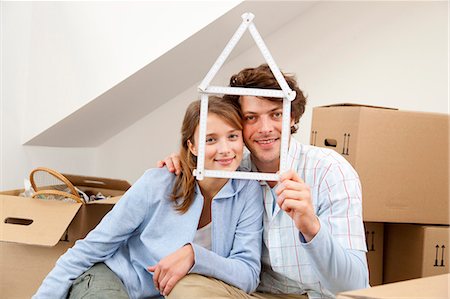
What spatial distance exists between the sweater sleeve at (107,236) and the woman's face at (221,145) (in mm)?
199

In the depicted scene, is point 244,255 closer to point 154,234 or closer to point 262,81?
point 154,234

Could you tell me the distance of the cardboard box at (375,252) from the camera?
6.53 feet

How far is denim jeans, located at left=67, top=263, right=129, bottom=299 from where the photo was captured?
4.33 feet

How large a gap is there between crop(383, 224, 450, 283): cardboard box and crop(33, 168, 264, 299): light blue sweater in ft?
2.22

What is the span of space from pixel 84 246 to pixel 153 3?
1.07 meters

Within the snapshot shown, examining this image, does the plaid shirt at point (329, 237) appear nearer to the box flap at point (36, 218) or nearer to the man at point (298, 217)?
the man at point (298, 217)

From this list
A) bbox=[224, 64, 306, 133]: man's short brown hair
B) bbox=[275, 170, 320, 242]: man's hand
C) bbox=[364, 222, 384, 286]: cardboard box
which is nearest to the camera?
bbox=[275, 170, 320, 242]: man's hand

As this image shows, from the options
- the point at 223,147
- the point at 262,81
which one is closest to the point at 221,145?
the point at 223,147

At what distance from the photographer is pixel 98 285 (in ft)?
4.40

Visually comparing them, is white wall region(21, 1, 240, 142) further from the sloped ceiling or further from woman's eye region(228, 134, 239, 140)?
woman's eye region(228, 134, 239, 140)

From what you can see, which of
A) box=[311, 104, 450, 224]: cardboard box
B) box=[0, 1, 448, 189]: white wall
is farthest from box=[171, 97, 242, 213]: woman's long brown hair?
box=[0, 1, 448, 189]: white wall

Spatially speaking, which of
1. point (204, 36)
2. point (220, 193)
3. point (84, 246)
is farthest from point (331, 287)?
point (204, 36)

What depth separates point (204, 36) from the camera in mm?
2156

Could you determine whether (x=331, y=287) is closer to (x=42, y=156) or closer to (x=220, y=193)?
(x=220, y=193)
